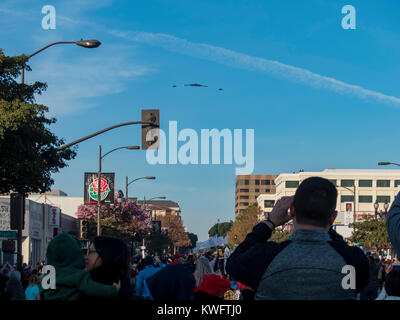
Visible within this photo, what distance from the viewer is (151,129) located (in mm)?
20609

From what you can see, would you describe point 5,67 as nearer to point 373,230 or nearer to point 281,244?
point 281,244

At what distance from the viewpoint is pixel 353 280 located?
154 inches

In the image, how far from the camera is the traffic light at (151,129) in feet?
66.7

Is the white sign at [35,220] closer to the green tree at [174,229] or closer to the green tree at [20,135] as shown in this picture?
the green tree at [20,135]

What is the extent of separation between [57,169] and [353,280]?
23.5 metres

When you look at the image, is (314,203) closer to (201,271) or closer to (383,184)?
(201,271)

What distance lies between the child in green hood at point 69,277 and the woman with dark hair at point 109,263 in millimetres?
78

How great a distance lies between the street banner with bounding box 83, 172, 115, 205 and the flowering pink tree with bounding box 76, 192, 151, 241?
20.9m

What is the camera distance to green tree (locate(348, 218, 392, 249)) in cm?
5722

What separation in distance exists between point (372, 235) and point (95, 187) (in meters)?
24.8

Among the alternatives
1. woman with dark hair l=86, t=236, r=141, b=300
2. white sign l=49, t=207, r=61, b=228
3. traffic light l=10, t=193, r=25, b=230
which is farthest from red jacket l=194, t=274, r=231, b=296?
white sign l=49, t=207, r=61, b=228

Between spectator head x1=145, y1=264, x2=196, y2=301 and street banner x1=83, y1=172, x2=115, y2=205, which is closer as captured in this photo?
spectator head x1=145, y1=264, x2=196, y2=301

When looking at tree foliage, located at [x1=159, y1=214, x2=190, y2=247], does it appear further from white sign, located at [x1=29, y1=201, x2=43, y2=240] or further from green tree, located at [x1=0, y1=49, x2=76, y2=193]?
green tree, located at [x1=0, y1=49, x2=76, y2=193]

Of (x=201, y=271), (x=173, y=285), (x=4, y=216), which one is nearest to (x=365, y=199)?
(x=4, y=216)
